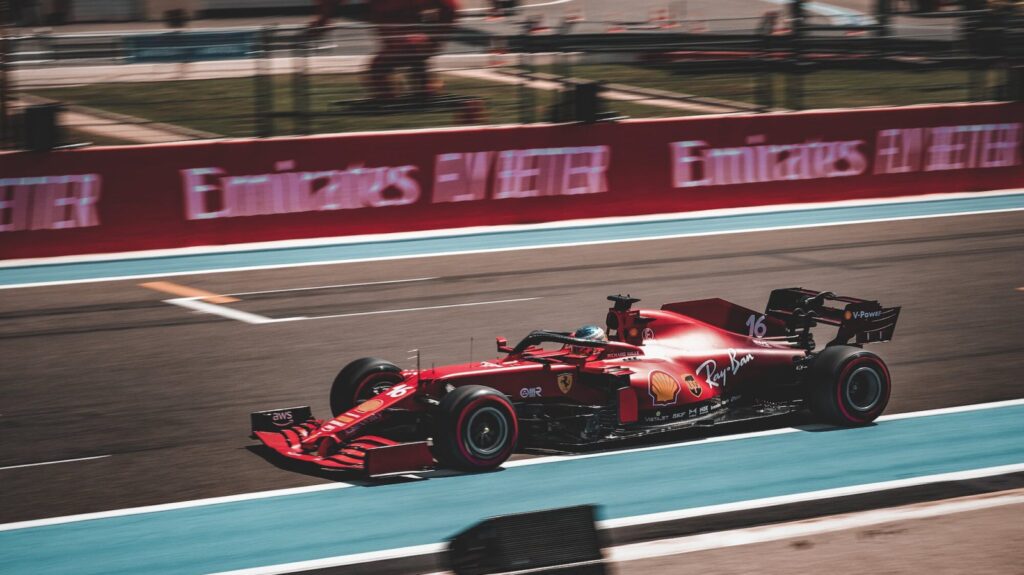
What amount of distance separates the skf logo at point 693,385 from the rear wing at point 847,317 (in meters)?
1.12

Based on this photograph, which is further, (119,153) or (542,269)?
(119,153)

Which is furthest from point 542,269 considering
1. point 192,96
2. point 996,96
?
point 996,96

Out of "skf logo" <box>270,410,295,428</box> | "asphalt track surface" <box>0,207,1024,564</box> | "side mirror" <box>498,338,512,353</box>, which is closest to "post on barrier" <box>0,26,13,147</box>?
"asphalt track surface" <box>0,207,1024,564</box>

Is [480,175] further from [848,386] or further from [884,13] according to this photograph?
A: [884,13]

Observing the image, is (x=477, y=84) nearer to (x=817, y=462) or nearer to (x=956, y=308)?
(x=956, y=308)

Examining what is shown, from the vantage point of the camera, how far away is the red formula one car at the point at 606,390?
318 inches

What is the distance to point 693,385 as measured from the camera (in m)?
8.77

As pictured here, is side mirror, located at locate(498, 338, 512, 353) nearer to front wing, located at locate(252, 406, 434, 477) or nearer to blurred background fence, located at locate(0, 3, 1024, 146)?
front wing, located at locate(252, 406, 434, 477)

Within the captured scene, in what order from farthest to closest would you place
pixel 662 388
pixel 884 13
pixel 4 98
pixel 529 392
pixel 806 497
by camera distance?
pixel 884 13 → pixel 4 98 → pixel 662 388 → pixel 529 392 → pixel 806 497

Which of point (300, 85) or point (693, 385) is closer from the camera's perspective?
point (693, 385)

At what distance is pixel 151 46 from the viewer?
19.2 meters

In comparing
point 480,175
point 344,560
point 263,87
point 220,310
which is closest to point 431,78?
point 480,175

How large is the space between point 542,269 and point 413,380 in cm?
761

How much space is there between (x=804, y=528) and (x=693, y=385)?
1707 millimetres
